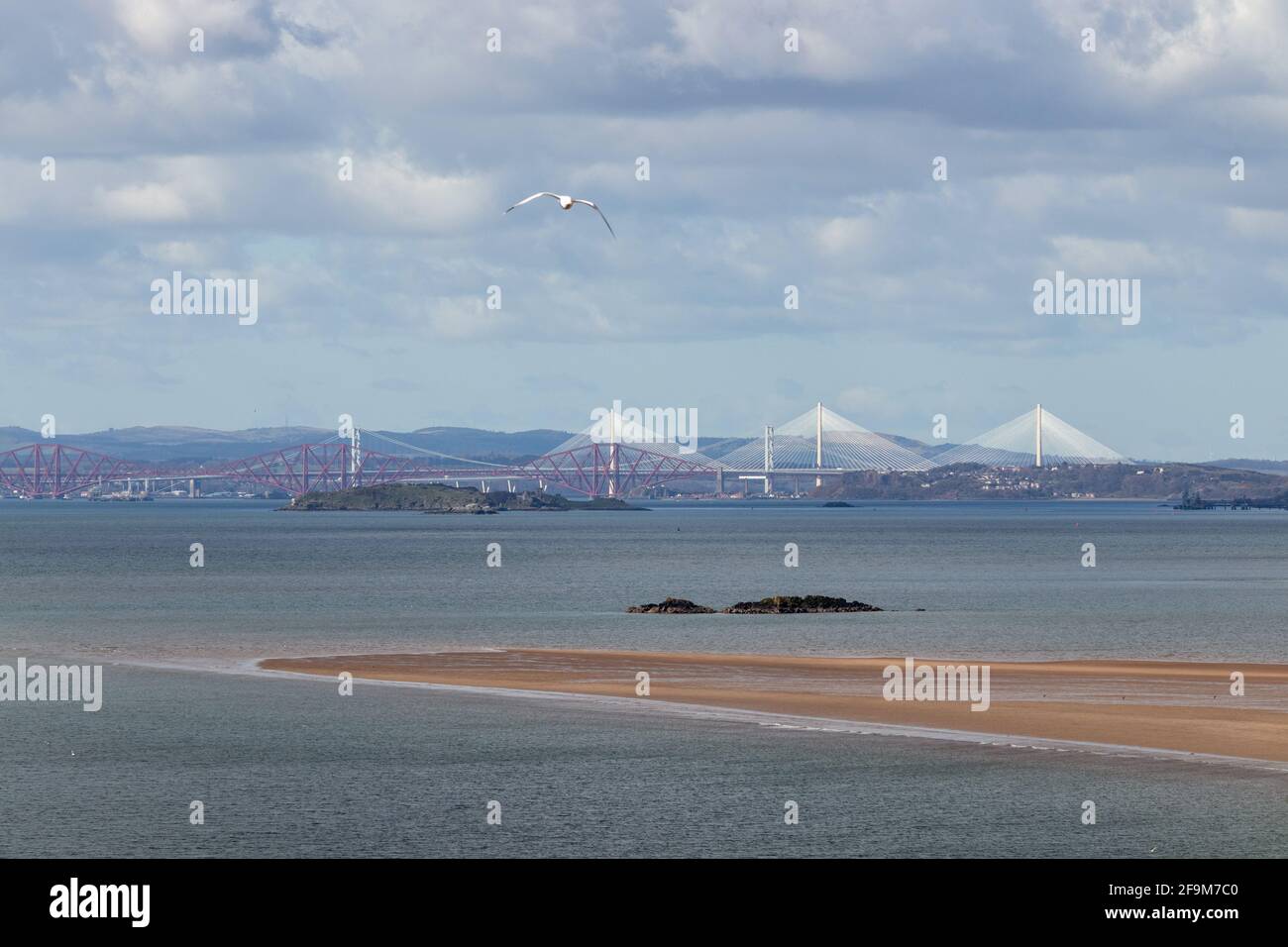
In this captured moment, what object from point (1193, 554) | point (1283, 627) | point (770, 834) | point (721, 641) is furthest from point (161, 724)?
point (1193, 554)

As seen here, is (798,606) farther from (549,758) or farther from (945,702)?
(549,758)

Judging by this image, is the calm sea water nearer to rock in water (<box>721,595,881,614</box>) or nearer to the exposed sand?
rock in water (<box>721,595,881,614</box>)
